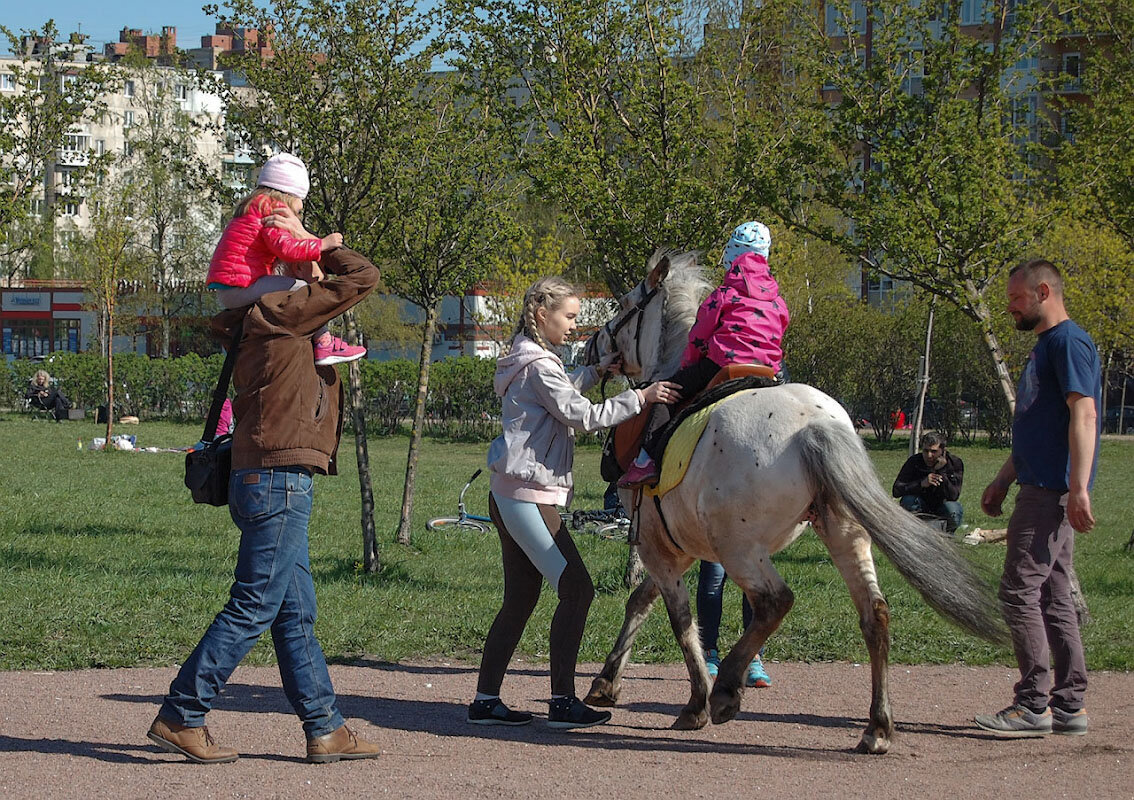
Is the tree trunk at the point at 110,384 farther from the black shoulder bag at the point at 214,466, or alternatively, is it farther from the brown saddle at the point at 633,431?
the black shoulder bag at the point at 214,466

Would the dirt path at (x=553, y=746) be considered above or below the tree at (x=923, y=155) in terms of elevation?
below

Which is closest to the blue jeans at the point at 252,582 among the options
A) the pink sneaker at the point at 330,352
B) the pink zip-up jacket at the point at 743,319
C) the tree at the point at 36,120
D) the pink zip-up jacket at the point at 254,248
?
the pink sneaker at the point at 330,352

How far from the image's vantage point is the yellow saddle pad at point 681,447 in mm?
5672

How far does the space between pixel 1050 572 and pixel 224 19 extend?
7.98 m

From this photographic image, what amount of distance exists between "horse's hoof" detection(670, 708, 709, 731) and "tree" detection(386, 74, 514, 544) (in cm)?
617

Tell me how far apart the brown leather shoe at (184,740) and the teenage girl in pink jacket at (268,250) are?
1.49 metres

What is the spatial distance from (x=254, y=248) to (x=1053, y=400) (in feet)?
11.7

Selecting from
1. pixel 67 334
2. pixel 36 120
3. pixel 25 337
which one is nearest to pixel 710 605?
pixel 36 120

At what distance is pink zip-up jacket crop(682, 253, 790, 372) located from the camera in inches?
233

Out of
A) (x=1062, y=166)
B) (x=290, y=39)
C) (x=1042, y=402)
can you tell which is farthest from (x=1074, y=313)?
(x=1042, y=402)

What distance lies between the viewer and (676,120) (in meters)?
10.4

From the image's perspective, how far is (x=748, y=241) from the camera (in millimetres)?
6094

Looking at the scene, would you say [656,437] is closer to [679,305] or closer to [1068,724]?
[679,305]

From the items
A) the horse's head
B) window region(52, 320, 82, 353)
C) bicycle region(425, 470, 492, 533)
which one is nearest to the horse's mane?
the horse's head
